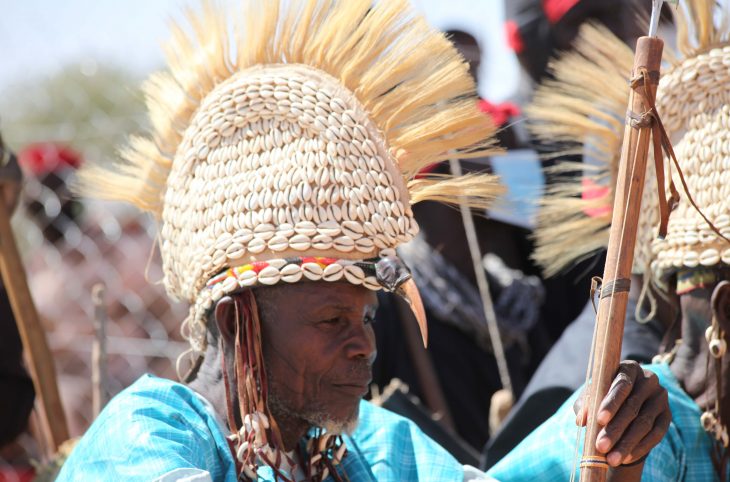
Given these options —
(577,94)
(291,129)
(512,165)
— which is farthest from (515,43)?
(291,129)

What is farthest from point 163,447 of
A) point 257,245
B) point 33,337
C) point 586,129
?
point 586,129

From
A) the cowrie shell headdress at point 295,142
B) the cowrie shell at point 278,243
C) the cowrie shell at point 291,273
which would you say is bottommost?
the cowrie shell at point 291,273

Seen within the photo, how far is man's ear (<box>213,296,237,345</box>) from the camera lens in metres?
2.79

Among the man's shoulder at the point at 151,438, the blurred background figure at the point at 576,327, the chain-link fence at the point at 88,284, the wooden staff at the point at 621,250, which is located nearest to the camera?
the wooden staff at the point at 621,250

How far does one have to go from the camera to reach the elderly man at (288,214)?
2732 mm

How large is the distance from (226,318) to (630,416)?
0.96 m

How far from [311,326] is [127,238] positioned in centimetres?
402

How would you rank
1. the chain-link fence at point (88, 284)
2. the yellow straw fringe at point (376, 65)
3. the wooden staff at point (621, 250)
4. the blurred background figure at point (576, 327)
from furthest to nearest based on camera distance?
1. the chain-link fence at point (88, 284)
2. the blurred background figure at point (576, 327)
3. the yellow straw fringe at point (376, 65)
4. the wooden staff at point (621, 250)

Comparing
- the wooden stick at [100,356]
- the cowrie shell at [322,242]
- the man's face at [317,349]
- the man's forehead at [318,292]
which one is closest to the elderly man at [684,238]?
the man's face at [317,349]

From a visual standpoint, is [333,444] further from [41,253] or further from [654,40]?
[41,253]

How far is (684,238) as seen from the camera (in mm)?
3119

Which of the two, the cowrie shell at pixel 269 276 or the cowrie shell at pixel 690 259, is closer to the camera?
the cowrie shell at pixel 269 276

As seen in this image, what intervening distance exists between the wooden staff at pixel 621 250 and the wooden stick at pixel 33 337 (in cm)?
202

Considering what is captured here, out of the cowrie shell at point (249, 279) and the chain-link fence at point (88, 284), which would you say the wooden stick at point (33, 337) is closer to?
the cowrie shell at point (249, 279)
